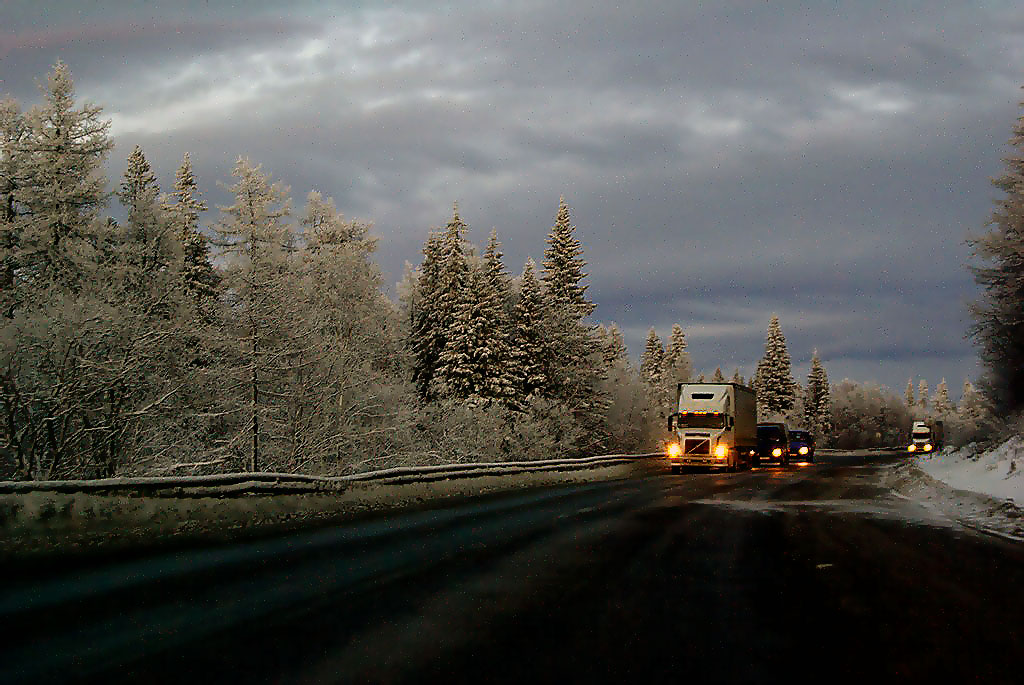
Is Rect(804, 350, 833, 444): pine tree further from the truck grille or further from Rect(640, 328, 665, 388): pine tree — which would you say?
the truck grille

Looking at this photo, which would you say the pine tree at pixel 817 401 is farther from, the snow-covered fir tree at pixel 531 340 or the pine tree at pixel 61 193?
the pine tree at pixel 61 193

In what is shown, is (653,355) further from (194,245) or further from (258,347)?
(258,347)

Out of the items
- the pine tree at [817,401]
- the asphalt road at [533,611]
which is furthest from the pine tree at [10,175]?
the pine tree at [817,401]

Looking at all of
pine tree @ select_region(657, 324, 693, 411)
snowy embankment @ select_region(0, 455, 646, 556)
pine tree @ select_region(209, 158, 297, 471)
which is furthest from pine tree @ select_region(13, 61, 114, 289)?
pine tree @ select_region(657, 324, 693, 411)

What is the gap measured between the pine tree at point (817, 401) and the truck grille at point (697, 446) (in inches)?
3843

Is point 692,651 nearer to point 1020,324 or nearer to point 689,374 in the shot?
point 1020,324

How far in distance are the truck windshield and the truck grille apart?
2.22 ft

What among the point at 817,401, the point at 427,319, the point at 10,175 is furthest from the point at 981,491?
the point at 817,401

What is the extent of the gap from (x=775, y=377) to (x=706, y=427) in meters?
86.1

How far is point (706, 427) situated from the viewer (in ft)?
134

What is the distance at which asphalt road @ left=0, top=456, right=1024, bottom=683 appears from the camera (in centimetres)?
565

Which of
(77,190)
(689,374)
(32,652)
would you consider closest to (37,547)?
(32,652)

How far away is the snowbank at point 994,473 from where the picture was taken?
70.4 feet

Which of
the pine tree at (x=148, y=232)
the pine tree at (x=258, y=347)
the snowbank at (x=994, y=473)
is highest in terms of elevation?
the pine tree at (x=148, y=232)
